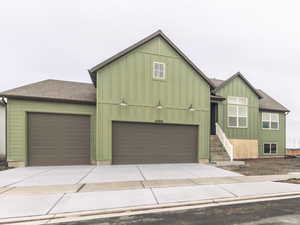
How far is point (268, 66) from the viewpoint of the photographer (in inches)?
1232

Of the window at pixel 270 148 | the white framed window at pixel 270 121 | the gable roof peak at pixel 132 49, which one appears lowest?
the window at pixel 270 148

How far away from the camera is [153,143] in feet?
34.1

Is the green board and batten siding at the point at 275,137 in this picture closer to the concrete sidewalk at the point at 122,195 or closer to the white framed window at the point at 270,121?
the white framed window at the point at 270,121

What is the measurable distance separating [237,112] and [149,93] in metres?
8.73

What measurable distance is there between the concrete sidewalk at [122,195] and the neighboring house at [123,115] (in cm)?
437

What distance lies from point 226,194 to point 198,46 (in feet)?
76.9

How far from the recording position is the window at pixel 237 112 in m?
13.8

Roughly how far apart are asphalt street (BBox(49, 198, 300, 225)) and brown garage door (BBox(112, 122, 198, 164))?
21.2ft

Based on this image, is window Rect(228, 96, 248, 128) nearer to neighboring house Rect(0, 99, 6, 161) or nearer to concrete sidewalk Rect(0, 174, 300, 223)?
concrete sidewalk Rect(0, 174, 300, 223)

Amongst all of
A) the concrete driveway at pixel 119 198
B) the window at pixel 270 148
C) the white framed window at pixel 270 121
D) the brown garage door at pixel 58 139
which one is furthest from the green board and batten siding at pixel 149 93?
the window at pixel 270 148

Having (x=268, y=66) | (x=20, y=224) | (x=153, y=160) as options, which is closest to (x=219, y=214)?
(x=20, y=224)

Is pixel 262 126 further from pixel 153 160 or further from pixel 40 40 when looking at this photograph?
pixel 40 40

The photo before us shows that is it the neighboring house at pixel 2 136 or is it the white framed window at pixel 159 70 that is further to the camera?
the neighboring house at pixel 2 136

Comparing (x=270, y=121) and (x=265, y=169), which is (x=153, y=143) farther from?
(x=270, y=121)
